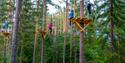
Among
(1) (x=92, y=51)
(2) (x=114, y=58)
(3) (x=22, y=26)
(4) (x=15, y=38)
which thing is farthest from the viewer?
(1) (x=92, y=51)

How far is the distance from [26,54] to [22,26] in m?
6.87

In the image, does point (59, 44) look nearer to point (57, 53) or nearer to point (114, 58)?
point (57, 53)

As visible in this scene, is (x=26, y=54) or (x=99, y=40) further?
(x=26, y=54)

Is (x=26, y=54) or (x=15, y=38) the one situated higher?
(x=15, y=38)

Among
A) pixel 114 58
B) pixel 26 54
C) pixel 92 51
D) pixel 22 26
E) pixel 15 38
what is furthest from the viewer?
pixel 26 54

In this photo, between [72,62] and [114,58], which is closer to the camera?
[114,58]

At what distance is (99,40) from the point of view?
1739 centimetres

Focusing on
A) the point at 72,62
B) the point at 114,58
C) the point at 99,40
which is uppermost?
the point at 99,40

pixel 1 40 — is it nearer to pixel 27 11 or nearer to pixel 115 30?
pixel 27 11

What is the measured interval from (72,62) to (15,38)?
57.6 ft

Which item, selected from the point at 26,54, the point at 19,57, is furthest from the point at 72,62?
the point at 19,57

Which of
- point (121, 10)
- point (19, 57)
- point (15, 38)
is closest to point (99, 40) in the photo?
point (121, 10)

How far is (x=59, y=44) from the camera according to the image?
30031mm

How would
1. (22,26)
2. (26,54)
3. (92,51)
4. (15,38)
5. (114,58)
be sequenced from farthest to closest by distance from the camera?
(26,54), (92,51), (22,26), (114,58), (15,38)
